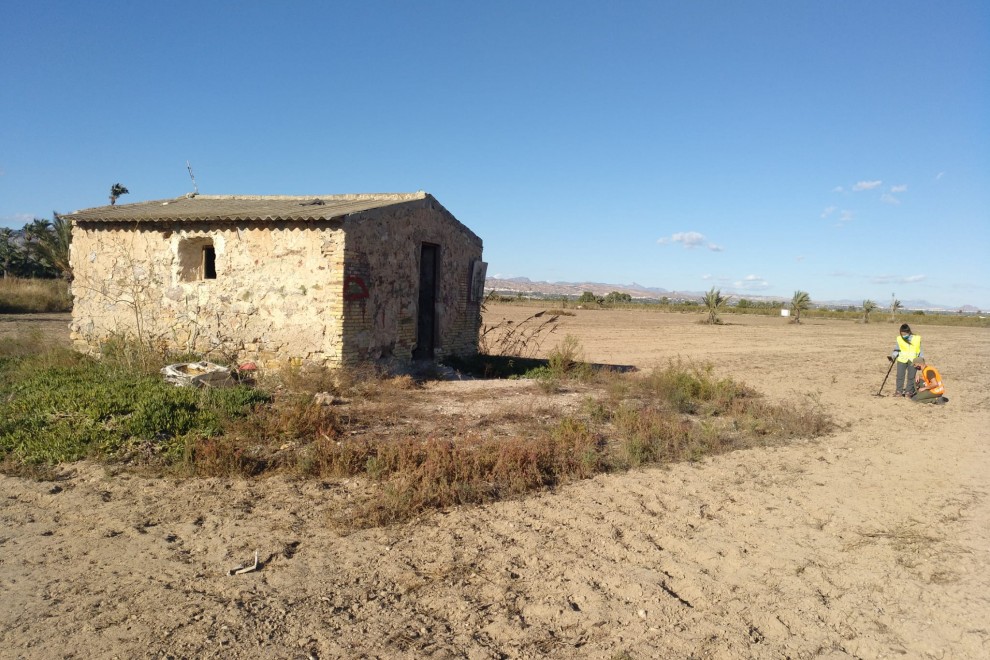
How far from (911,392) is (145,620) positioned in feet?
45.7

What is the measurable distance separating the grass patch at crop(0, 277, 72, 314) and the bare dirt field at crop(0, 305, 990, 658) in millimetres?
24019

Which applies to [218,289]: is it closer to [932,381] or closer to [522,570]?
[522,570]

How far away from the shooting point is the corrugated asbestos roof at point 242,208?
10133 mm

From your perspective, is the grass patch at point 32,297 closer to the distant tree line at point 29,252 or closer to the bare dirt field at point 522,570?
the distant tree line at point 29,252

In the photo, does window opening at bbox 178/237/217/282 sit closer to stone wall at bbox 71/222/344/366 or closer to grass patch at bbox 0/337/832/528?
stone wall at bbox 71/222/344/366

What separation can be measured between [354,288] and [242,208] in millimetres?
Result: 3160

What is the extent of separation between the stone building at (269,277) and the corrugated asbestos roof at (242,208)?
0.03 meters

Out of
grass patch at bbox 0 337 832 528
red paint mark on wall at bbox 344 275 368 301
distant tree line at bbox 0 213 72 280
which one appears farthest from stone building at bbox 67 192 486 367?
distant tree line at bbox 0 213 72 280

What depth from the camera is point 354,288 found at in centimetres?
1000

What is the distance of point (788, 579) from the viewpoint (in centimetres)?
459

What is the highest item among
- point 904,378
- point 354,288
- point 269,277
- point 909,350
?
point 269,277

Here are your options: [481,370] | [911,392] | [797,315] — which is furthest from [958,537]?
[797,315]

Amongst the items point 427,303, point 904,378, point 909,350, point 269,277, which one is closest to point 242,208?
point 269,277

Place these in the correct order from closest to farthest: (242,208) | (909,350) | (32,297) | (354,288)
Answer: (354,288) < (242,208) < (909,350) < (32,297)
